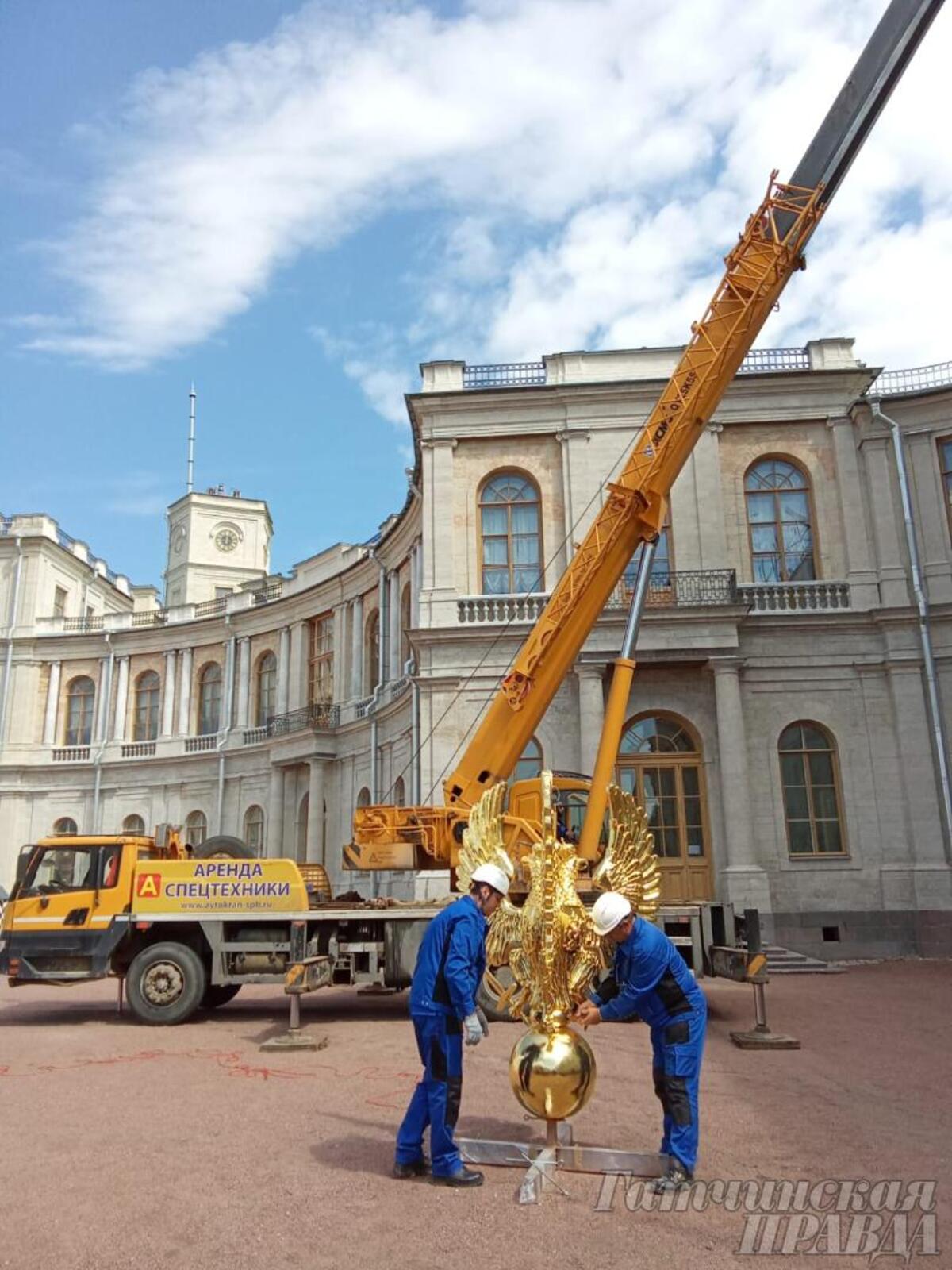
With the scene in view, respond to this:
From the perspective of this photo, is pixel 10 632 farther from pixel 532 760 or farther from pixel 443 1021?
pixel 443 1021

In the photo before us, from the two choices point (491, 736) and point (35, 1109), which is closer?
point (35, 1109)

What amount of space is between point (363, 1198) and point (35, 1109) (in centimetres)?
386

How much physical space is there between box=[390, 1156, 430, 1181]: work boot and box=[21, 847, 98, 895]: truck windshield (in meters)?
8.48

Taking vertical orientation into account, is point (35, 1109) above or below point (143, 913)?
below

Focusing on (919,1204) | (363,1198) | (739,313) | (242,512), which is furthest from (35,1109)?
(242,512)

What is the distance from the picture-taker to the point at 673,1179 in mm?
5484

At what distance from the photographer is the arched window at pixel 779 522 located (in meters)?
21.4

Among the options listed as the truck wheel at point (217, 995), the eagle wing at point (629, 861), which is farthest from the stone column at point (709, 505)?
the eagle wing at point (629, 861)

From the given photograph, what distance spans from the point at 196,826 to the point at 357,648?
10.0 metres

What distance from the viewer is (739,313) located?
13.7 metres

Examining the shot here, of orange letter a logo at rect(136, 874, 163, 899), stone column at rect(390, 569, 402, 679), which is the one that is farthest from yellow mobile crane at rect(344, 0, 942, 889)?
stone column at rect(390, 569, 402, 679)

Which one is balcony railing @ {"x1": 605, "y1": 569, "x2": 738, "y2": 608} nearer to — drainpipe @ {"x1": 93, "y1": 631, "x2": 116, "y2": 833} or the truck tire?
the truck tire

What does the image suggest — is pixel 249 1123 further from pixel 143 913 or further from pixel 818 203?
pixel 818 203

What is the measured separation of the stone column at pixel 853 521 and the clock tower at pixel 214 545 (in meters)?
31.7
